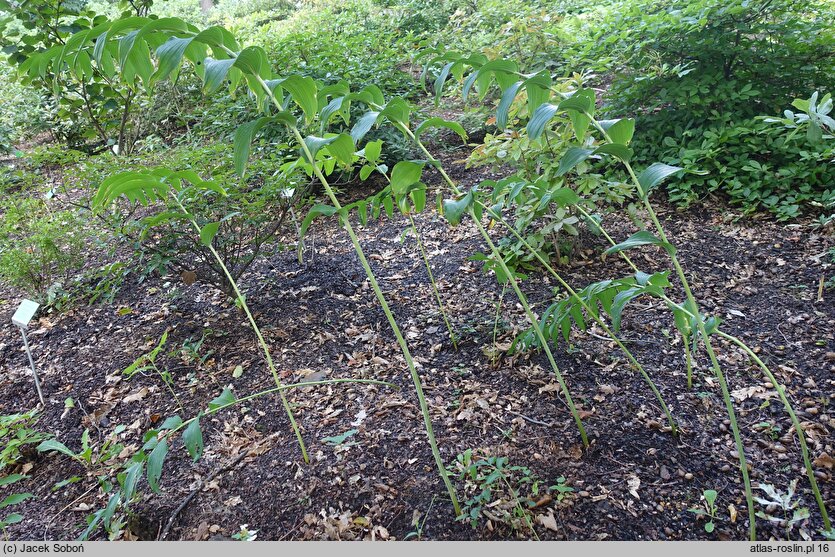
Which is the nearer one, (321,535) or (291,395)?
(321,535)

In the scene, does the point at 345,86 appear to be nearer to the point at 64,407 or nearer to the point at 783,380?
the point at 783,380

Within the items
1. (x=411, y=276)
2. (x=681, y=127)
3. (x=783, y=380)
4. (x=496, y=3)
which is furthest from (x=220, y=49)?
(x=496, y=3)

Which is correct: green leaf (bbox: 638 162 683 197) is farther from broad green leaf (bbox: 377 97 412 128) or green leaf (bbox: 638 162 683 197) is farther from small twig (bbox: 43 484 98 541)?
small twig (bbox: 43 484 98 541)

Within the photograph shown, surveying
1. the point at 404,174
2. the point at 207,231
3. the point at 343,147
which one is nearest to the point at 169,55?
the point at 343,147

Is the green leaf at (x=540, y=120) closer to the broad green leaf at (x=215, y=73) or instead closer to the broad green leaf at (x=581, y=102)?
the broad green leaf at (x=581, y=102)

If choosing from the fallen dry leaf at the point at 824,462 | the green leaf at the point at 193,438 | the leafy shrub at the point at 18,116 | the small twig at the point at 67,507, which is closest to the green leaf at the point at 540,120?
the green leaf at the point at 193,438

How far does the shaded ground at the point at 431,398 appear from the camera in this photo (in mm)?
1411

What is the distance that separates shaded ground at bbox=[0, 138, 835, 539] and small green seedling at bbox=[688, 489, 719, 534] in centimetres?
2

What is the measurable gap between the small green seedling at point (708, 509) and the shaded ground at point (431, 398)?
0.9 inches

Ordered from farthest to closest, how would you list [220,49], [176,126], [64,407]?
[176,126], [64,407], [220,49]

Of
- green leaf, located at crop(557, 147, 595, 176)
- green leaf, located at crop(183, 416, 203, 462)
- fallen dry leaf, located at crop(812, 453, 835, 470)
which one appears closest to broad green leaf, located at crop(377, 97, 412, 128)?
green leaf, located at crop(557, 147, 595, 176)

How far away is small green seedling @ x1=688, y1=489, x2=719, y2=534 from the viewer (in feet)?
4.18

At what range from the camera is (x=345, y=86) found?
1.27 metres

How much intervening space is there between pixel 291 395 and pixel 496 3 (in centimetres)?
393
